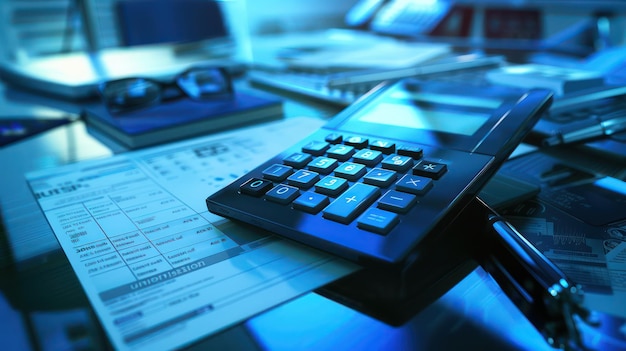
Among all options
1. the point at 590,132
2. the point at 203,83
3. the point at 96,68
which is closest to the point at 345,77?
the point at 203,83

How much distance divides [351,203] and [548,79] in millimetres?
443

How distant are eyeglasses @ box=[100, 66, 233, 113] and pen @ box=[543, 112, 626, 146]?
43cm

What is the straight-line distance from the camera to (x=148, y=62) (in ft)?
3.15

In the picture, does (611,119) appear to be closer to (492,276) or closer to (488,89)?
(488,89)

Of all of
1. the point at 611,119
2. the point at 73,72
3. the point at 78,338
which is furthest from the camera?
the point at 73,72

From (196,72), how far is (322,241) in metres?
0.49

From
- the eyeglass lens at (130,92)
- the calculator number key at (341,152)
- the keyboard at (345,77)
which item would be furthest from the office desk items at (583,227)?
the eyeglass lens at (130,92)

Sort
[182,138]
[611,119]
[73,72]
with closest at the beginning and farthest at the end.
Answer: [611,119]
[182,138]
[73,72]

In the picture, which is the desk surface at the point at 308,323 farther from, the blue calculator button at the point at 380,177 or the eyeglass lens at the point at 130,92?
the eyeglass lens at the point at 130,92

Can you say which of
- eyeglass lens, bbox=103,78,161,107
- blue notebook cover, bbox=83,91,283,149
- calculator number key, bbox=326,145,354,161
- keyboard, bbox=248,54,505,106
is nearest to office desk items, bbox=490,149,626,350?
calculator number key, bbox=326,145,354,161

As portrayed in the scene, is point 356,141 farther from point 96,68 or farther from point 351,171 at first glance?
point 96,68

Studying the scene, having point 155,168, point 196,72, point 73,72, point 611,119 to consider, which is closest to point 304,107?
point 196,72

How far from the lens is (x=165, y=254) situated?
11.1 inches

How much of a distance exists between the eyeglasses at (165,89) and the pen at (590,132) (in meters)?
0.43
